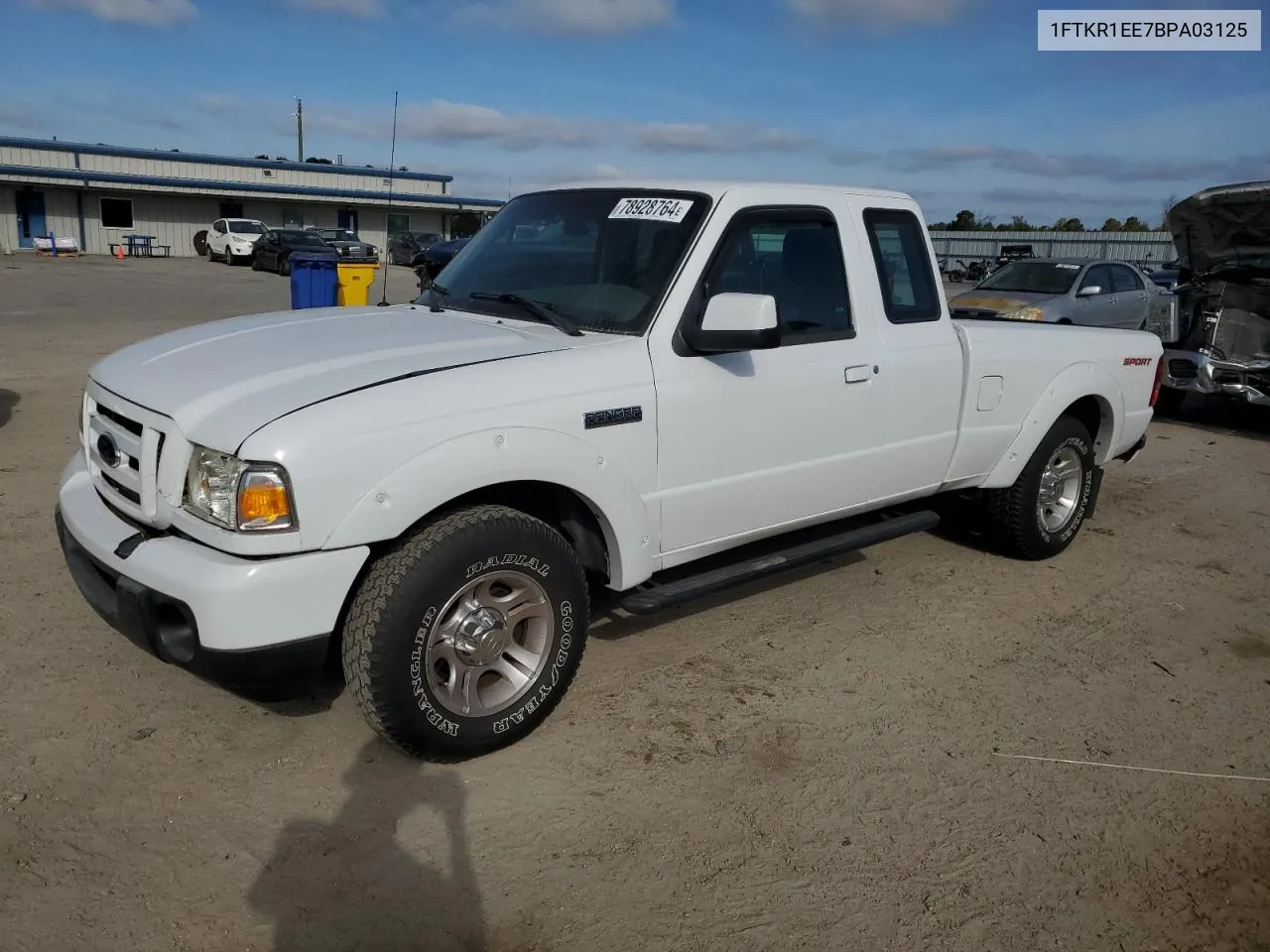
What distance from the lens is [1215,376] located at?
10.0 m

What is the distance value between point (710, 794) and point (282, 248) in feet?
106

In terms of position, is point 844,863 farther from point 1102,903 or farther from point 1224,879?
point 1224,879

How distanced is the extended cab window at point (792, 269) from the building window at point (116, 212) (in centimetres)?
4334

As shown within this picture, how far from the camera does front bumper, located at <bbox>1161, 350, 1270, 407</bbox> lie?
9789 millimetres

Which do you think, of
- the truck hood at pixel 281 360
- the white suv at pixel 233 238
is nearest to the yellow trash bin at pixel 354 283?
the truck hood at pixel 281 360

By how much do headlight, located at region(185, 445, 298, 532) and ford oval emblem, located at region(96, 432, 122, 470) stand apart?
0.66 meters

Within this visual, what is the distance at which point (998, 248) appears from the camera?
168 ft

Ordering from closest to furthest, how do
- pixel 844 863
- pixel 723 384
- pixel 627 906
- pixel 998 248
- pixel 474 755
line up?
pixel 627 906 < pixel 844 863 < pixel 474 755 < pixel 723 384 < pixel 998 248

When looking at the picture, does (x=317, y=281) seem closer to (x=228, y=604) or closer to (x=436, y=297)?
(x=436, y=297)

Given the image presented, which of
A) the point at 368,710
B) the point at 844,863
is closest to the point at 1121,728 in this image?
the point at 844,863

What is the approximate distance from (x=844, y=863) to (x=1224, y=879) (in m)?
1.16

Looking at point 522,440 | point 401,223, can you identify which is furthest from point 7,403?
point 401,223

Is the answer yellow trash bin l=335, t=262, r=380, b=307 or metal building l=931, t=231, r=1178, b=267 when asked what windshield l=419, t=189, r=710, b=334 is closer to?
yellow trash bin l=335, t=262, r=380, b=307

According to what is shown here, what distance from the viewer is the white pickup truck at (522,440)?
2951 millimetres
